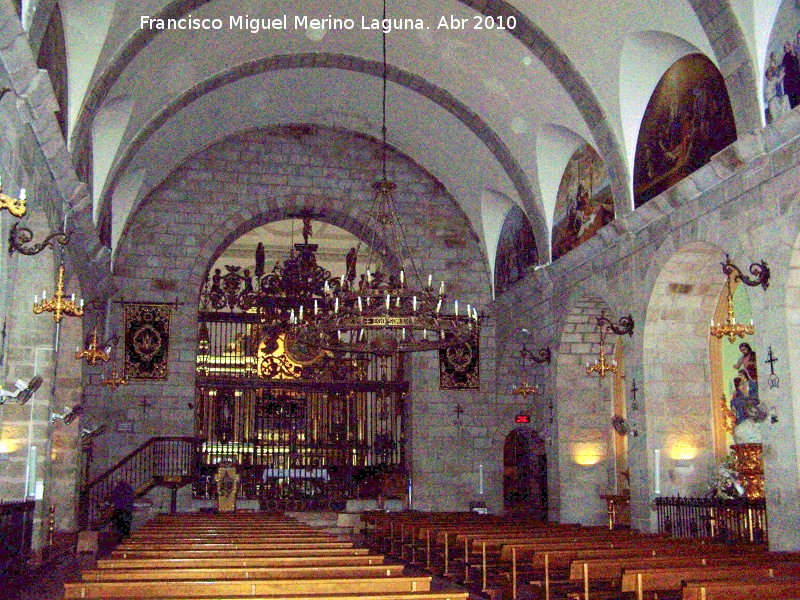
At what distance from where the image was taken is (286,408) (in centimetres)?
2083

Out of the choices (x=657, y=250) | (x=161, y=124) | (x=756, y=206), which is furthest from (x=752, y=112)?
(x=161, y=124)

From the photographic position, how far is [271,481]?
2036cm

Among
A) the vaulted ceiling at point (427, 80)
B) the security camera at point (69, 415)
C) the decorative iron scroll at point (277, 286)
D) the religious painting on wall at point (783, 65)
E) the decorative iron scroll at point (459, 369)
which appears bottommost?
the security camera at point (69, 415)

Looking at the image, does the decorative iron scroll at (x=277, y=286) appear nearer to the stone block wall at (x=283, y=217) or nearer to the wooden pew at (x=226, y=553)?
the stone block wall at (x=283, y=217)

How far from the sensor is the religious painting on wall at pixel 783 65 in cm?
1067

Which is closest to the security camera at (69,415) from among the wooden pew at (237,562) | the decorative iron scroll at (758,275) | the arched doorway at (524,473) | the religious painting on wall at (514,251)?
the wooden pew at (237,562)

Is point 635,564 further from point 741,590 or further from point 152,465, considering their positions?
point 152,465

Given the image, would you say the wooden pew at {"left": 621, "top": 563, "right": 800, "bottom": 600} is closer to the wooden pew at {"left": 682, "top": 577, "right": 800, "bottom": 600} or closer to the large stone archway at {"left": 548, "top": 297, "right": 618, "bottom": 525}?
the wooden pew at {"left": 682, "top": 577, "right": 800, "bottom": 600}

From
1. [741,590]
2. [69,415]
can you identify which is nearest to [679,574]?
[741,590]

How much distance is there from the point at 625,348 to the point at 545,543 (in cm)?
564

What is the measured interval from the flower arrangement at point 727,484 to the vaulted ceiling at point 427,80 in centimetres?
423

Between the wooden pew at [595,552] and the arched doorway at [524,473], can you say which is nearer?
the wooden pew at [595,552]

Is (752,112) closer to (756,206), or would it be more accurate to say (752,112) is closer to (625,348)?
(756,206)

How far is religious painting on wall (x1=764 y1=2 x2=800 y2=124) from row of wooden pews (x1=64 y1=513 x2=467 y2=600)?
699cm
